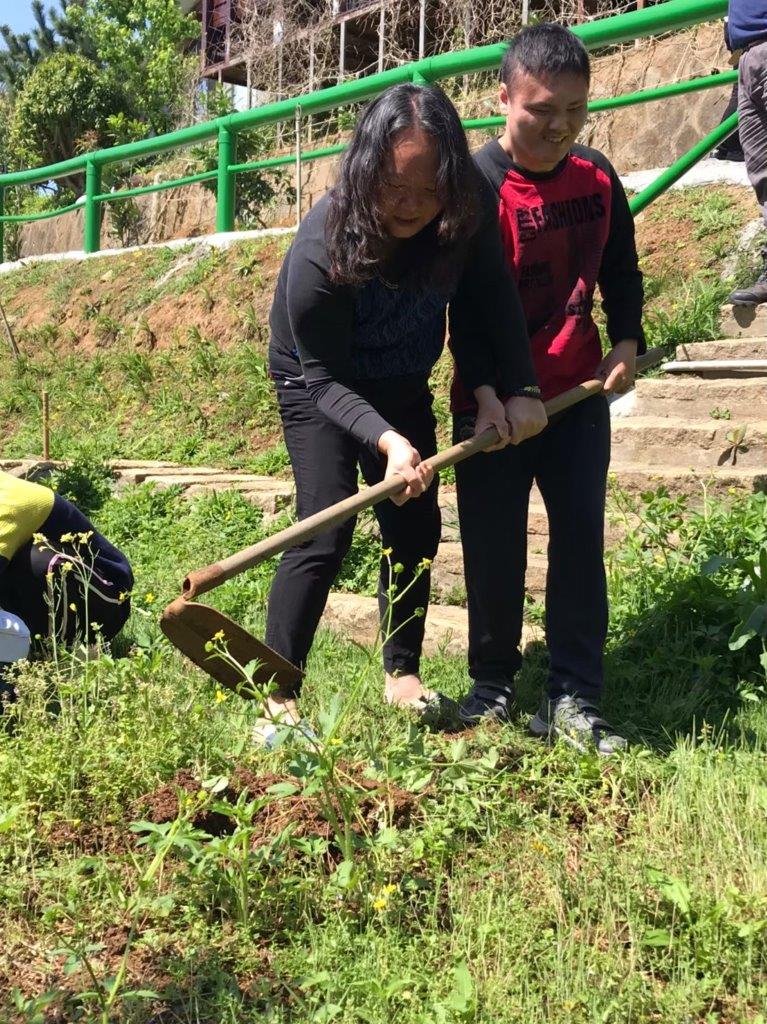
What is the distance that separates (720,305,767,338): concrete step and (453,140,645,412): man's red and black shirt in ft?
8.12

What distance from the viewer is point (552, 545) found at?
301cm

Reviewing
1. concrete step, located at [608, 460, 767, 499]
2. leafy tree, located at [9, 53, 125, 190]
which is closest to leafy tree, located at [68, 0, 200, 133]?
leafy tree, located at [9, 53, 125, 190]

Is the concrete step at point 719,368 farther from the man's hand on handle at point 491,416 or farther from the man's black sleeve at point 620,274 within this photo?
the man's hand on handle at point 491,416

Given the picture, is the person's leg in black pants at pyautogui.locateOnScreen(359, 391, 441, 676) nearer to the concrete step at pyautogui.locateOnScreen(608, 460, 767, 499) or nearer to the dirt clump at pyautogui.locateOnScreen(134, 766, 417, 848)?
the dirt clump at pyautogui.locateOnScreen(134, 766, 417, 848)

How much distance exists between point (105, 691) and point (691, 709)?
61.7 inches

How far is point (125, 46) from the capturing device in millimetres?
21281

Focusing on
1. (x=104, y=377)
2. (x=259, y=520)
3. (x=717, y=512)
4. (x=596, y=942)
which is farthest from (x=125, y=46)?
→ (x=596, y=942)

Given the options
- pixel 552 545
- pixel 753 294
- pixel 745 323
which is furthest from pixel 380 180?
pixel 745 323

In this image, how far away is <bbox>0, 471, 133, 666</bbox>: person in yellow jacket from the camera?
134 inches

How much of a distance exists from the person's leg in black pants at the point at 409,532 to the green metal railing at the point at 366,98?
2.13 meters

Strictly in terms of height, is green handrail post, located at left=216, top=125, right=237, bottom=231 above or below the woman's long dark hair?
above

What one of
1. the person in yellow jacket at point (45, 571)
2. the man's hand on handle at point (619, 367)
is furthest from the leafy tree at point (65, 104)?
the man's hand on handle at point (619, 367)

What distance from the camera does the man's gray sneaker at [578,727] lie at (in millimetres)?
2775

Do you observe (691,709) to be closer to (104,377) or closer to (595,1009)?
(595,1009)
